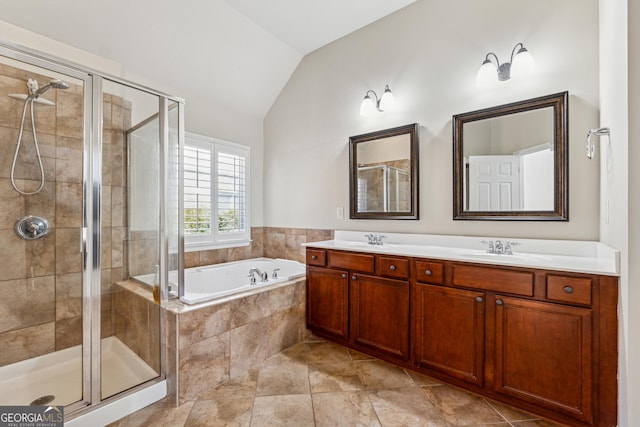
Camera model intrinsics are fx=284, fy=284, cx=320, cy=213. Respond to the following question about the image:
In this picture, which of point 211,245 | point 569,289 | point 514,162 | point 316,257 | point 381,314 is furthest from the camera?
point 211,245

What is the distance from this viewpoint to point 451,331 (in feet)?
6.15

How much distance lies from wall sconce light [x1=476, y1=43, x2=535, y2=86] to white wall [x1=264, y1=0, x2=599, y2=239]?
64 millimetres

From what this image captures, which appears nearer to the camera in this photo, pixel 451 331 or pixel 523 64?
pixel 451 331

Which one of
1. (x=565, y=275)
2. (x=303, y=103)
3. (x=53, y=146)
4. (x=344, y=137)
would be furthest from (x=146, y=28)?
(x=565, y=275)

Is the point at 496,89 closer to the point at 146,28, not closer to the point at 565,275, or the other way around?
the point at 565,275

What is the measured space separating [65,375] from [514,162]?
3.39m

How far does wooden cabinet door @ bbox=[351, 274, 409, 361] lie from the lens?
209 centimetres

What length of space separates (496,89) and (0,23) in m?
3.54

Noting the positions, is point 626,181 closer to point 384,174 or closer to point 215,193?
point 384,174

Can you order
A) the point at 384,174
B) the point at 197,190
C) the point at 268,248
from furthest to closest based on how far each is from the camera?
1. the point at 268,248
2. the point at 197,190
3. the point at 384,174

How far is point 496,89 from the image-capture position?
2.14 metres

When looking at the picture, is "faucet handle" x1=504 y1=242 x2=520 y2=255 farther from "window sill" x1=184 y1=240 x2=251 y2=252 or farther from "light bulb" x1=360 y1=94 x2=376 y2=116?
"window sill" x1=184 y1=240 x2=251 y2=252

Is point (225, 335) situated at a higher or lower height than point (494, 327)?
lower

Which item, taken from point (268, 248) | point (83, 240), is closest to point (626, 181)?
point (83, 240)
